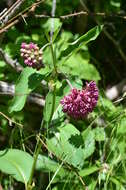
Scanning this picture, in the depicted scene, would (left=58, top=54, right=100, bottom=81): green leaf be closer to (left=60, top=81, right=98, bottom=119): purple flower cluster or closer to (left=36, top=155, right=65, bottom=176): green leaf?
(left=36, top=155, right=65, bottom=176): green leaf

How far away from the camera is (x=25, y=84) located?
150 cm

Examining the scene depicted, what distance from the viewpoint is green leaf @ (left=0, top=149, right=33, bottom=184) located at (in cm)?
151

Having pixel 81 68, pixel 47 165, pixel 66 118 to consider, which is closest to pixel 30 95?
pixel 66 118

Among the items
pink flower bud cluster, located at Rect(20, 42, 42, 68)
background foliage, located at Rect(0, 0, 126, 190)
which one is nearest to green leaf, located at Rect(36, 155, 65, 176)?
background foliage, located at Rect(0, 0, 126, 190)

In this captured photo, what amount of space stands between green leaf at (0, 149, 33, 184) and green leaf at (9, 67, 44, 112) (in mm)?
171

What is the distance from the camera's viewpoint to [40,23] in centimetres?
240

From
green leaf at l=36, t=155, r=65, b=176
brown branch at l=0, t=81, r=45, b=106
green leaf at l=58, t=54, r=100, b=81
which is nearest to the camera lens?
green leaf at l=36, t=155, r=65, b=176

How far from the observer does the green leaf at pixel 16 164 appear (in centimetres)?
151

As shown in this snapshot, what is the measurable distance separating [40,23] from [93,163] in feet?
2.68

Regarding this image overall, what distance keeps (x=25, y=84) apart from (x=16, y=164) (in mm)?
280

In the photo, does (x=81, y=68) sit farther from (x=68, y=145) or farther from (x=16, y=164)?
(x=16, y=164)

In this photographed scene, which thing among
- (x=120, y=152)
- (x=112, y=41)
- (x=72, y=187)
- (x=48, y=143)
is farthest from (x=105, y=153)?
(x=112, y=41)

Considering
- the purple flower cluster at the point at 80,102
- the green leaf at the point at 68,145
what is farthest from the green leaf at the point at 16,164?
the purple flower cluster at the point at 80,102

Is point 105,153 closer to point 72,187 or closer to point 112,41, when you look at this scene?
point 72,187
